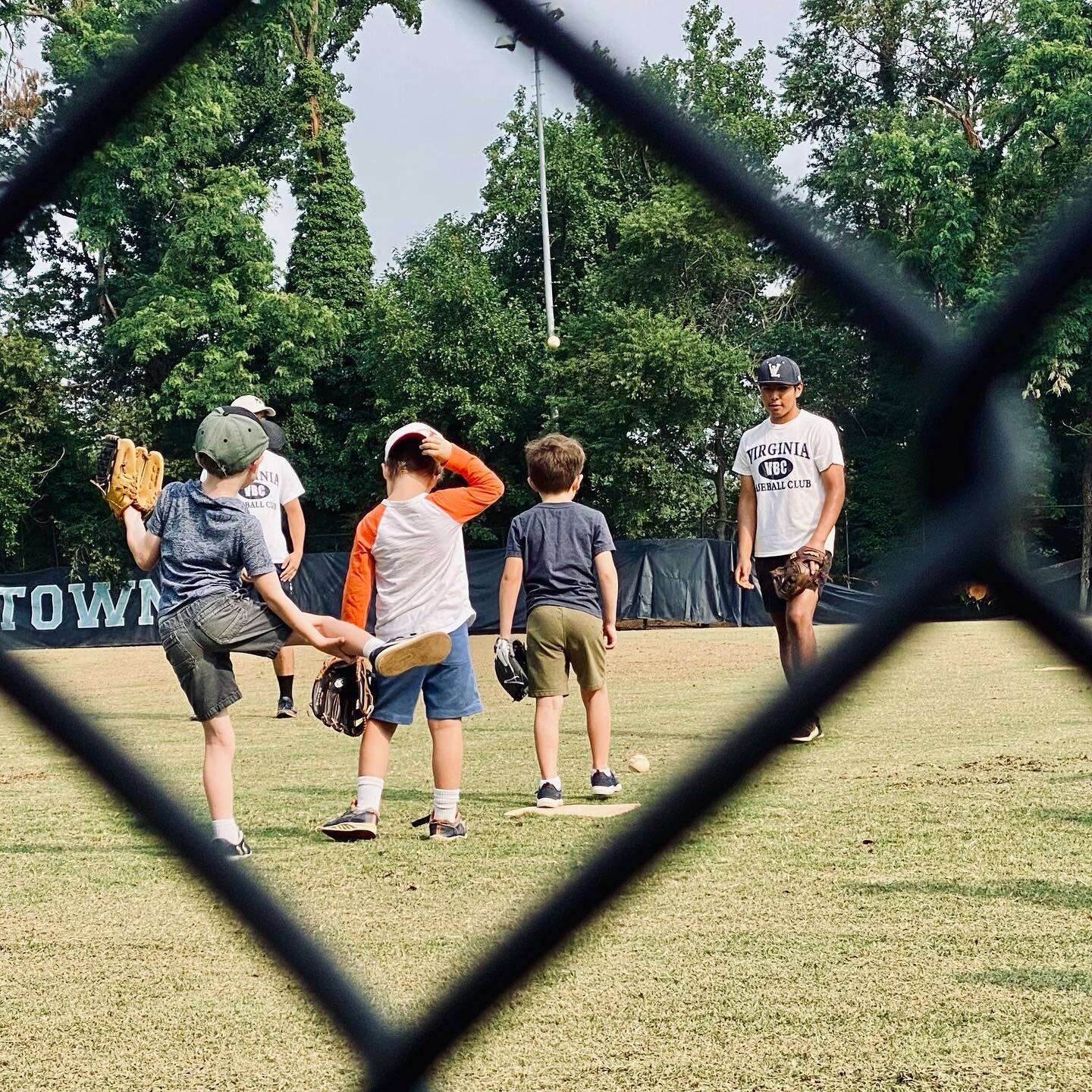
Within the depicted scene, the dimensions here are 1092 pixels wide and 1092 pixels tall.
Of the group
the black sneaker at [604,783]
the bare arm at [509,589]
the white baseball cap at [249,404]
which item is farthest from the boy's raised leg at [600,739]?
the white baseball cap at [249,404]

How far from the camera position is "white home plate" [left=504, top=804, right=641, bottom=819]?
450 centimetres

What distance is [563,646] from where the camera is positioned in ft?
16.5

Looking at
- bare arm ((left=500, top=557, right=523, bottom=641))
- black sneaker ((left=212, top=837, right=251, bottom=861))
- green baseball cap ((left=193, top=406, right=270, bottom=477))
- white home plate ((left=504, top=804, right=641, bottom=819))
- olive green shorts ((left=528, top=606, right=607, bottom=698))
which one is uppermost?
green baseball cap ((left=193, top=406, right=270, bottom=477))

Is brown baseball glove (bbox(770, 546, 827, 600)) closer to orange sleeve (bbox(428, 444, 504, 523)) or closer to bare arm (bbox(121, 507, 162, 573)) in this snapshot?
orange sleeve (bbox(428, 444, 504, 523))

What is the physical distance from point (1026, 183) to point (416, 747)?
570 cm

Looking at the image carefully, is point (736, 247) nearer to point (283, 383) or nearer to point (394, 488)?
point (394, 488)

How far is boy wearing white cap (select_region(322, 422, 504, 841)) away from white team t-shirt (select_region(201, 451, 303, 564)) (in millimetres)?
3340

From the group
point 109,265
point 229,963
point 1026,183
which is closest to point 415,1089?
point 1026,183

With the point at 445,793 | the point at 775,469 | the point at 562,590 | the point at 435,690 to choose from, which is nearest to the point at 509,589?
the point at 562,590

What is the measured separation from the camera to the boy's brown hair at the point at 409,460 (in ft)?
14.5

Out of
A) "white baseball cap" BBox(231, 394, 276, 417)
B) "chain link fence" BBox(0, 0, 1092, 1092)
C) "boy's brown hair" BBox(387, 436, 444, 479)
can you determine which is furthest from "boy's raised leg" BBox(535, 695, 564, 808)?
"chain link fence" BBox(0, 0, 1092, 1092)

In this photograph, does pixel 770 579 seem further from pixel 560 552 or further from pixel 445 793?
pixel 445 793

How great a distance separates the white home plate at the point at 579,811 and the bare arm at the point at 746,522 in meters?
1.50

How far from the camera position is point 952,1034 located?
228 cm
